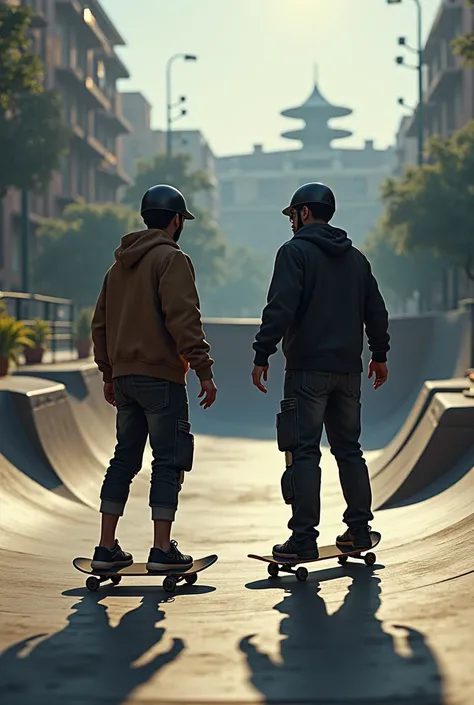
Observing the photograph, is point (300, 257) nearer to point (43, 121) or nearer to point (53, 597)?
point (53, 597)

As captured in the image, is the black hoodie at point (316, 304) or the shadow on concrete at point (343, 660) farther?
the black hoodie at point (316, 304)

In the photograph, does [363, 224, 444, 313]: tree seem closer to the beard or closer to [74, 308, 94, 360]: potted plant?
[74, 308, 94, 360]: potted plant

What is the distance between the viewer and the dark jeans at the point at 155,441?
5082 millimetres

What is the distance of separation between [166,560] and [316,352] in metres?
1.22

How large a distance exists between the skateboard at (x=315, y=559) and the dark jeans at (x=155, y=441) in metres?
0.51

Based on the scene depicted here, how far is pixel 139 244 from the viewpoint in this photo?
5.18 meters

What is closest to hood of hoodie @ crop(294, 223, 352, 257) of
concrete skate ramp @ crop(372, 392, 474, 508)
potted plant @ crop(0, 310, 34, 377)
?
concrete skate ramp @ crop(372, 392, 474, 508)

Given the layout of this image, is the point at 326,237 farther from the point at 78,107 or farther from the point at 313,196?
the point at 78,107

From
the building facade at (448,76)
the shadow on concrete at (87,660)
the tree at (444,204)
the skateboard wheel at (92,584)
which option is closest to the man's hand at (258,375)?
the skateboard wheel at (92,584)

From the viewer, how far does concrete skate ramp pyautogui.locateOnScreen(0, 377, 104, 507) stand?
9.87 meters

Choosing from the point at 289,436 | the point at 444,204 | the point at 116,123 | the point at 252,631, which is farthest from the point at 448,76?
the point at 252,631

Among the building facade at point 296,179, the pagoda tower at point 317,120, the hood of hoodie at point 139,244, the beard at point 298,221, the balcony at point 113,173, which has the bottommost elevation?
the hood of hoodie at point 139,244

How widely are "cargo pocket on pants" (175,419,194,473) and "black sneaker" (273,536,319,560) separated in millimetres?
622

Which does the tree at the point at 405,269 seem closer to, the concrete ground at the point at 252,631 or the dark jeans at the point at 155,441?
the concrete ground at the point at 252,631
